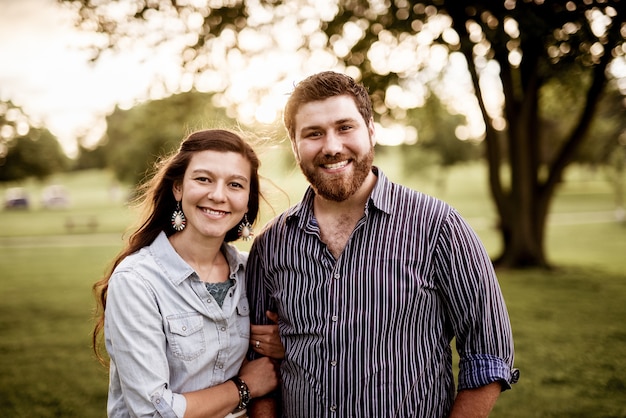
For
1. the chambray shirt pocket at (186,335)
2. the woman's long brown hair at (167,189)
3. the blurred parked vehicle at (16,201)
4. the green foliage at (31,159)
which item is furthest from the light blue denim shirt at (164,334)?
the blurred parked vehicle at (16,201)

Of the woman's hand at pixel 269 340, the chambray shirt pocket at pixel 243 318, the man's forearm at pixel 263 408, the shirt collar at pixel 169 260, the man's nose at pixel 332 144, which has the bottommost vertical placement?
the man's forearm at pixel 263 408

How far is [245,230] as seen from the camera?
10.0 feet

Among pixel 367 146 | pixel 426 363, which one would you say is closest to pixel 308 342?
pixel 426 363

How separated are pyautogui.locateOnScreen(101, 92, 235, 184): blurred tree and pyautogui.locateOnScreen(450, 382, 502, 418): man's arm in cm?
188

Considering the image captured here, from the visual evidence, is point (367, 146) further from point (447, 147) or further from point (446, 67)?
point (447, 147)

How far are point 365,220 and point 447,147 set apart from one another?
44.2 metres

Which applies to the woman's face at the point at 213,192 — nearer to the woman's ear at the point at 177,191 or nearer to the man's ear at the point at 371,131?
the woman's ear at the point at 177,191

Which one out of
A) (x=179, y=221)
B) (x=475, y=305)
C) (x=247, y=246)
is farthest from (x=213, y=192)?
(x=247, y=246)

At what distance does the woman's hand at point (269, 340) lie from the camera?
2.76 meters

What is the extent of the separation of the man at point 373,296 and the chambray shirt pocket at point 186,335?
41 cm

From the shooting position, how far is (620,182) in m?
28.5

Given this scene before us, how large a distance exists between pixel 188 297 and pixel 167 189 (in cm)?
65

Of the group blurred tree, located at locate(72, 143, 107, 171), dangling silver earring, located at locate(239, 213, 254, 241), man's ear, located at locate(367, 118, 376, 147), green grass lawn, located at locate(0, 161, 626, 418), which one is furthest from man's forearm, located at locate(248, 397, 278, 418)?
blurred tree, located at locate(72, 143, 107, 171)

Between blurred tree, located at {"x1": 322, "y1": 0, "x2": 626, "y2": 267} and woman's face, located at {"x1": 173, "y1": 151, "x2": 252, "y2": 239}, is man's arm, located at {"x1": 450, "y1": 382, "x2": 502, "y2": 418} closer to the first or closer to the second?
woman's face, located at {"x1": 173, "y1": 151, "x2": 252, "y2": 239}
